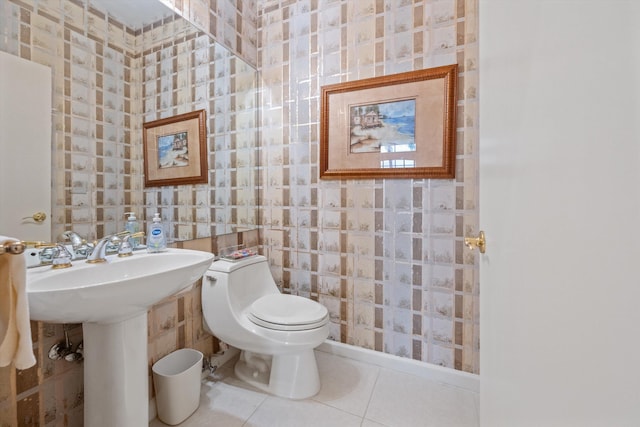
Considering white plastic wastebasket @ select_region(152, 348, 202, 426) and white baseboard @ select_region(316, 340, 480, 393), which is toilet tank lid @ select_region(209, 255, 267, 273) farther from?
white baseboard @ select_region(316, 340, 480, 393)

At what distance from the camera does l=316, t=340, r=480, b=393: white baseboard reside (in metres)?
1.47

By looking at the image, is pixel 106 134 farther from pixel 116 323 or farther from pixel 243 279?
pixel 243 279

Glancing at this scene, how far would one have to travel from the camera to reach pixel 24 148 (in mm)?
904

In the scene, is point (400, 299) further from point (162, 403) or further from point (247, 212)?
point (162, 403)

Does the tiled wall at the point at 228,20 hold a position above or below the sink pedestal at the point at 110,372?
above

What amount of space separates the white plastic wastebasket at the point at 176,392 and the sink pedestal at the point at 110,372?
25 cm

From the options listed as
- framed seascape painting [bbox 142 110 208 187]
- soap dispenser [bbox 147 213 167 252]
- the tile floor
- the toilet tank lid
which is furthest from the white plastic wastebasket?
framed seascape painting [bbox 142 110 208 187]

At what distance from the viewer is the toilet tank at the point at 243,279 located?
1479 millimetres

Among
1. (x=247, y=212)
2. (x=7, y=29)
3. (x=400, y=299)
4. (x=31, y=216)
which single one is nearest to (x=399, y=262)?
(x=400, y=299)

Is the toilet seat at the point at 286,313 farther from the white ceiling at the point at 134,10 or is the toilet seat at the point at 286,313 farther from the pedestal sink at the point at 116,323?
the white ceiling at the point at 134,10

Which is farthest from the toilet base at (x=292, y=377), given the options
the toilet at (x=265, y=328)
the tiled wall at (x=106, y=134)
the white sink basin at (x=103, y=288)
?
the white sink basin at (x=103, y=288)

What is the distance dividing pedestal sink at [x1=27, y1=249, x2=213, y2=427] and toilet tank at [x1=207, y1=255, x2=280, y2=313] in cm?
42

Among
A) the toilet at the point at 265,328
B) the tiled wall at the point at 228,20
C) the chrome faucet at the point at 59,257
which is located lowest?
the toilet at the point at 265,328

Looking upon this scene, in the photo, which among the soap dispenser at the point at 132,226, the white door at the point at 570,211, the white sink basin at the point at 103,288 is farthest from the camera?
the soap dispenser at the point at 132,226
